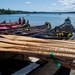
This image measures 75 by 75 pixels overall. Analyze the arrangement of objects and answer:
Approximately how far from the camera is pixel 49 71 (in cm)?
359

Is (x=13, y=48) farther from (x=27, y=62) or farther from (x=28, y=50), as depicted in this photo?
(x=27, y=62)

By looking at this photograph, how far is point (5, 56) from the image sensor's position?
3672mm

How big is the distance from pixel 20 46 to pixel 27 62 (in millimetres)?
813

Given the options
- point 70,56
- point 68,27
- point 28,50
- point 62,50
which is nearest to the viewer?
point 70,56

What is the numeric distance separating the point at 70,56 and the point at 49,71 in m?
1.17

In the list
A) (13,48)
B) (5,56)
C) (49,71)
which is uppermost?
(13,48)

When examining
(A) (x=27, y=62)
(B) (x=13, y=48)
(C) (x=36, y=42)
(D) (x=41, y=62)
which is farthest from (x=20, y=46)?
(A) (x=27, y=62)

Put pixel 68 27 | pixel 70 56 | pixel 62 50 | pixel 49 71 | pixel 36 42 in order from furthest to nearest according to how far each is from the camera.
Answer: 1. pixel 68 27
2. pixel 49 71
3. pixel 36 42
4. pixel 62 50
5. pixel 70 56

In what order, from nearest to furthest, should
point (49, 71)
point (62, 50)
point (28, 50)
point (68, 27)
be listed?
point (62, 50) < point (28, 50) < point (49, 71) < point (68, 27)

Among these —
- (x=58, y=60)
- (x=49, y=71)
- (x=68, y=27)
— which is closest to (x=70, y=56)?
(x=58, y=60)

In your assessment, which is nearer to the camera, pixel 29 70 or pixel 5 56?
pixel 29 70

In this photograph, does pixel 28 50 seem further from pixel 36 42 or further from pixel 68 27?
pixel 68 27

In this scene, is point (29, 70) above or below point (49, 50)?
Answer: below

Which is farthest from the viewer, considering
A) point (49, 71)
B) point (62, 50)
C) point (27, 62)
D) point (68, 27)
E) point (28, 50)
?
point (68, 27)
